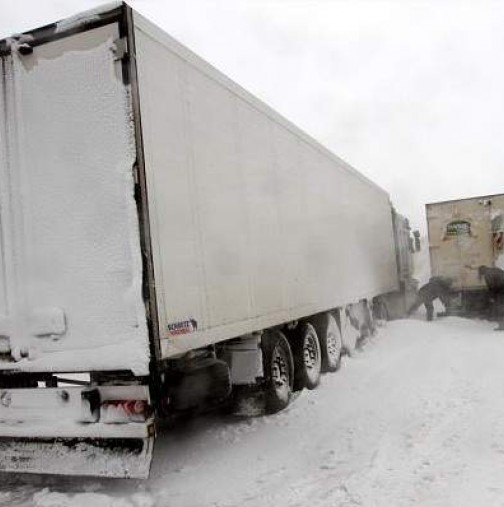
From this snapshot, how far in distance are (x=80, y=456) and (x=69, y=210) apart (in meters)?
1.87

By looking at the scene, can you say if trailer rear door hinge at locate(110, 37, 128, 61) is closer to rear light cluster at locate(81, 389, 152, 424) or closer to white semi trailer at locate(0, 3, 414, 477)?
white semi trailer at locate(0, 3, 414, 477)

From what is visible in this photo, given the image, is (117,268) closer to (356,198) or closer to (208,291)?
(208,291)

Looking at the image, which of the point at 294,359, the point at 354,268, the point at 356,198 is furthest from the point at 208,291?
the point at 356,198

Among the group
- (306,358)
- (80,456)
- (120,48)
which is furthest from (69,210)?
(306,358)

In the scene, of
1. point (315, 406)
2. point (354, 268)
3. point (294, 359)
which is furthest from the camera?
point (354, 268)

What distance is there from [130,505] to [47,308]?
61.8 inches

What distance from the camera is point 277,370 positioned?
7.17m

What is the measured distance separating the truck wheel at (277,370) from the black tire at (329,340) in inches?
70.2

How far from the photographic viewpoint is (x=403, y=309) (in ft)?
61.3

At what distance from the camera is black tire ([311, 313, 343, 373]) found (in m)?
9.32

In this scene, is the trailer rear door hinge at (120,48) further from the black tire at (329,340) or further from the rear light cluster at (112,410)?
the black tire at (329,340)

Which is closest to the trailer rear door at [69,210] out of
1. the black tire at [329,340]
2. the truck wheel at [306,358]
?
the truck wheel at [306,358]

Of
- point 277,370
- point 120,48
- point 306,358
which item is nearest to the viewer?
point 120,48

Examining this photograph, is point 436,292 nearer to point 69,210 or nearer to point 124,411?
point 124,411
